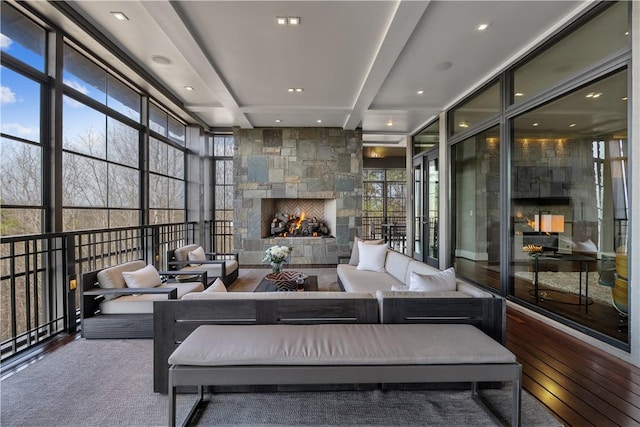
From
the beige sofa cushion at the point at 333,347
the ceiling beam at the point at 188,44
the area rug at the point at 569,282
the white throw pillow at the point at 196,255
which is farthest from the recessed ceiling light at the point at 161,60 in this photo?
the area rug at the point at 569,282

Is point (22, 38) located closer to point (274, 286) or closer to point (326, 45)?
point (326, 45)

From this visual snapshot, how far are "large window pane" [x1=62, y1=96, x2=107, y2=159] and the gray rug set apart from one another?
8.20 ft

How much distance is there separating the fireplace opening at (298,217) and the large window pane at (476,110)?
298 cm

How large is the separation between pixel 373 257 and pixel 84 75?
14.5 feet

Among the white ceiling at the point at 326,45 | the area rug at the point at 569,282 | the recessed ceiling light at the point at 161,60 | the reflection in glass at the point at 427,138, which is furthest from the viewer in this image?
the reflection in glass at the point at 427,138

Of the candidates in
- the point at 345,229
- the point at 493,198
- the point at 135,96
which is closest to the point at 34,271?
the point at 135,96

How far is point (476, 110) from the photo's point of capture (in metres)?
4.66

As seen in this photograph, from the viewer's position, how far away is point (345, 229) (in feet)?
22.2

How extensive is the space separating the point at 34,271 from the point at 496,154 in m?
5.68

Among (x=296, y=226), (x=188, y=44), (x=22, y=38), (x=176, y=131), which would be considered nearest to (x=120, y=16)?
(x=188, y=44)

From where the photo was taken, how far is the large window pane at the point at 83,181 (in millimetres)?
3363

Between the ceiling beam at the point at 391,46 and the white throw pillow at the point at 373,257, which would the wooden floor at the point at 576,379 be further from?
the ceiling beam at the point at 391,46

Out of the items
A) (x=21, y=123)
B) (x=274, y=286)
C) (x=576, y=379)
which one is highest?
(x=21, y=123)

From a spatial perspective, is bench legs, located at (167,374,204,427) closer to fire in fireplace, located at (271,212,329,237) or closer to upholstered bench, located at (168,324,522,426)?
upholstered bench, located at (168,324,522,426)
